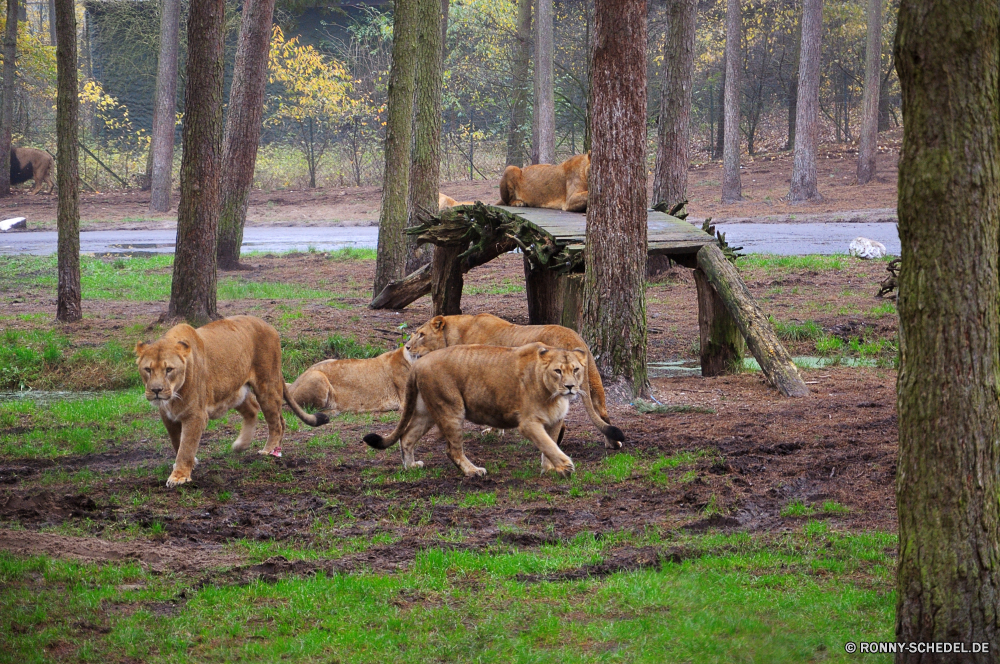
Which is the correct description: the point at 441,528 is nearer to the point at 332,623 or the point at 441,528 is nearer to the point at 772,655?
the point at 332,623

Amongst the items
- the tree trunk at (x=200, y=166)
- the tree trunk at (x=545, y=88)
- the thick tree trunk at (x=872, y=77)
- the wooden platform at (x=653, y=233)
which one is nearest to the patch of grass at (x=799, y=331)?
the wooden platform at (x=653, y=233)

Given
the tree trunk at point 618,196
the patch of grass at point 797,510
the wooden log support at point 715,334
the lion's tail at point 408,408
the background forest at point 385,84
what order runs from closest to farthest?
the patch of grass at point 797,510 → the lion's tail at point 408,408 → the tree trunk at point 618,196 → the wooden log support at point 715,334 → the background forest at point 385,84

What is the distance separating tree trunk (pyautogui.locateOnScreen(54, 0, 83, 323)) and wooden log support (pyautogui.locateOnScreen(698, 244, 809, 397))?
8077 millimetres

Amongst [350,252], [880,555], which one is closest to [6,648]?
[880,555]

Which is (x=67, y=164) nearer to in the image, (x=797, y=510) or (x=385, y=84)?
(x=797, y=510)

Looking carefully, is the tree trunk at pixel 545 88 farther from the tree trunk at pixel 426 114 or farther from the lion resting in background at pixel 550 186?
the lion resting in background at pixel 550 186

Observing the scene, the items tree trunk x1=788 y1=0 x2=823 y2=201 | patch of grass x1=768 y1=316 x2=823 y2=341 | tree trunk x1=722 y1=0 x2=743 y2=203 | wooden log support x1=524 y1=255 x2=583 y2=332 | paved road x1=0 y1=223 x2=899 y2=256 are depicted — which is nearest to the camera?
wooden log support x1=524 y1=255 x2=583 y2=332

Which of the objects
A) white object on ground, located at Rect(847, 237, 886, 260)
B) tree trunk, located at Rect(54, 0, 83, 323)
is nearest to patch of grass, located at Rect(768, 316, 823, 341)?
white object on ground, located at Rect(847, 237, 886, 260)

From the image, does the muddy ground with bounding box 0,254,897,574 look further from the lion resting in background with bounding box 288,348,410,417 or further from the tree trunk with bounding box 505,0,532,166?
the tree trunk with bounding box 505,0,532,166

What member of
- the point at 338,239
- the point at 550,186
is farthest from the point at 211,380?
the point at 338,239

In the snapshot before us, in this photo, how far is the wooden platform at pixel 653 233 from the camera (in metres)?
11.2

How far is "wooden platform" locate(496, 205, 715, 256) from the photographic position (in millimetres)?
11188

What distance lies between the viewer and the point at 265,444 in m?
9.07

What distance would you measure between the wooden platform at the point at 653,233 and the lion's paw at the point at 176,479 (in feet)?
15.9
